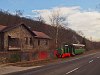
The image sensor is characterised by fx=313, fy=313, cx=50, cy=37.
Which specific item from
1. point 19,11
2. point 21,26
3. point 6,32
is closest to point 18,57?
point 6,32

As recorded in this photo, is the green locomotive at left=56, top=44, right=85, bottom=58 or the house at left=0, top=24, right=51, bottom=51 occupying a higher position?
the house at left=0, top=24, right=51, bottom=51

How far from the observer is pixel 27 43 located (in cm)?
6619

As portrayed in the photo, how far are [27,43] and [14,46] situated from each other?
6562 mm

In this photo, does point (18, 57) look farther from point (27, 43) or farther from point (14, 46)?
point (27, 43)

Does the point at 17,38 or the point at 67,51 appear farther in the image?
the point at 67,51

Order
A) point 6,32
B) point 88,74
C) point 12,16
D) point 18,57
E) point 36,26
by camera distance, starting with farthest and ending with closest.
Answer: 1. point 36,26
2. point 12,16
3. point 6,32
4. point 18,57
5. point 88,74

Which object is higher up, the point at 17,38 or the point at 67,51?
the point at 17,38

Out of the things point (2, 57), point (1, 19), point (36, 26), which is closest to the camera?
point (2, 57)

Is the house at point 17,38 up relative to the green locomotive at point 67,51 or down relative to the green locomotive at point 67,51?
up

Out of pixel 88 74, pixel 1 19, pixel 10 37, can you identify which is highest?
pixel 1 19

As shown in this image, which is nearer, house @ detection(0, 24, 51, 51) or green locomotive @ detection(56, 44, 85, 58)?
house @ detection(0, 24, 51, 51)

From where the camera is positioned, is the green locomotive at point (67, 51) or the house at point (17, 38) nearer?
the house at point (17, 38)

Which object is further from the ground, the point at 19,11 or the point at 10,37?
the point at 19,11

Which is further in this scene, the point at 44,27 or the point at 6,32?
the point at 44,27
